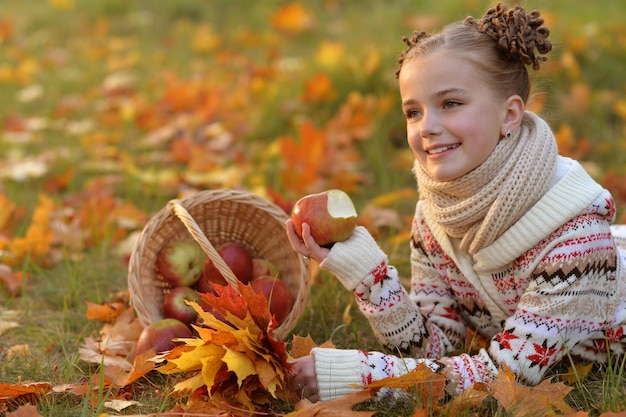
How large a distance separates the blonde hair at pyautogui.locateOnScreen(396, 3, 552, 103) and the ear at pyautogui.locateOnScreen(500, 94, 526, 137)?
0.07ft

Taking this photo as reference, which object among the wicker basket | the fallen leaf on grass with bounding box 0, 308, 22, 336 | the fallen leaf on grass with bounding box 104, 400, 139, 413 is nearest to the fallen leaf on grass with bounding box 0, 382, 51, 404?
the fallen leaf on grass with bounding box 104, 400, 139, 413

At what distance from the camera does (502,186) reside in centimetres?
184

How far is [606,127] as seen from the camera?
4.20m

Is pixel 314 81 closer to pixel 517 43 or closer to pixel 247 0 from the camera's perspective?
pixel 517 43

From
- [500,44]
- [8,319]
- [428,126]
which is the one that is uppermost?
[500,44]

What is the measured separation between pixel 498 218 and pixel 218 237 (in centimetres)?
112

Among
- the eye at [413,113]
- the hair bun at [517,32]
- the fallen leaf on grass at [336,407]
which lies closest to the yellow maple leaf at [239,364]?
the fallen leaf on grass at [336,407]

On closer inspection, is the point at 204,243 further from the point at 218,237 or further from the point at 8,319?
the point at 8,319

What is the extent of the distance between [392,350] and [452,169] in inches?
22.9

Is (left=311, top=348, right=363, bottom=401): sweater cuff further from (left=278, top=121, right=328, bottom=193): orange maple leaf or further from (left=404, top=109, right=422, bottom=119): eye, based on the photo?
(left=278, top=121, right=328, bottom=193): orange maple leaf

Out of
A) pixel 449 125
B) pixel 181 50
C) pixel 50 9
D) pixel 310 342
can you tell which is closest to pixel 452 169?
pixel 449 125

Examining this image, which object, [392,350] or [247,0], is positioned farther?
[247,0]

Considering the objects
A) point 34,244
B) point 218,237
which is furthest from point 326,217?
point 34,244

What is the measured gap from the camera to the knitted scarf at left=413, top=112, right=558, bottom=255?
1838 mm
